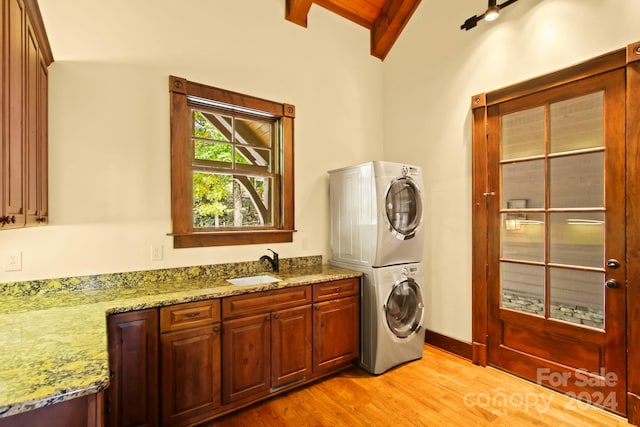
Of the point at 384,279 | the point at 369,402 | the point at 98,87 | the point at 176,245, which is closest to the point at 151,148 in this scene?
the point at 98,87

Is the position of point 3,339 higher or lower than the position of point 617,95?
lower

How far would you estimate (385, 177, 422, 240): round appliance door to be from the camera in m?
2.77

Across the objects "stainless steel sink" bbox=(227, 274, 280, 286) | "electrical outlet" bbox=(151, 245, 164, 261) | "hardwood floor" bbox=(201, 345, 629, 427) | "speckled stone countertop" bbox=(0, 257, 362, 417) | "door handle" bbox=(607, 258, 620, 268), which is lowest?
"hardwood floor" bbox=(201, 345, 629, 427)

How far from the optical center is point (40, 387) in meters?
0.90

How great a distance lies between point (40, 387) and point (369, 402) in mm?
2054

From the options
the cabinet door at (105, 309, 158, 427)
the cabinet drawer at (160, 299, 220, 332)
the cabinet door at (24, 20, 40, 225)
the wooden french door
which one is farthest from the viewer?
the wooden french door

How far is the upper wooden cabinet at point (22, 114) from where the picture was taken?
1233 mm

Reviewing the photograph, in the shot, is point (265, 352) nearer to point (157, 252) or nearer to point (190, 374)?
point (190, 374)

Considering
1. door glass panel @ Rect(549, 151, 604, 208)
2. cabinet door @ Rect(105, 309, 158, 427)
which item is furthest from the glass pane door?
cabinet door @ Rect(105, 309, 158, 427)

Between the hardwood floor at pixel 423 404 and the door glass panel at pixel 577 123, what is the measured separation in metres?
1.89

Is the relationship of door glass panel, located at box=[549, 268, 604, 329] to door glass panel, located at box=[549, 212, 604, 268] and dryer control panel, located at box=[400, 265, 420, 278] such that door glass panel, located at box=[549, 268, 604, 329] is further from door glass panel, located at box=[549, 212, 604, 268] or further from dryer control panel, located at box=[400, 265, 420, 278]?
dryer control panel, located at box=[400, 265, 420, 278]

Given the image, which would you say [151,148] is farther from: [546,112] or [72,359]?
Result: [546,112]

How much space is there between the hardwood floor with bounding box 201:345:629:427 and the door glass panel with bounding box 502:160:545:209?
1.47 m

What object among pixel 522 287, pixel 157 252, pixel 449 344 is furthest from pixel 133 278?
pixel 522 287
